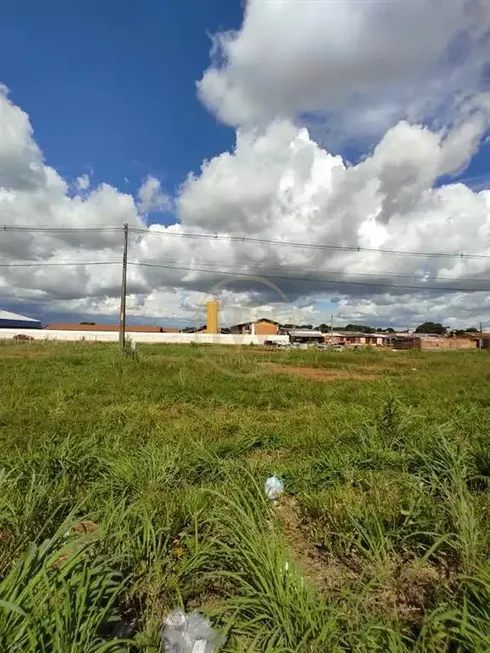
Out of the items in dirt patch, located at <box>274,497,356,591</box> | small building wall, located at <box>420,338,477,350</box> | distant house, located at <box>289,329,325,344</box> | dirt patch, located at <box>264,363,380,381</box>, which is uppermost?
distant house, located at <box>289,329,325,344</box>

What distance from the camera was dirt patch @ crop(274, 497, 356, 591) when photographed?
217 cm

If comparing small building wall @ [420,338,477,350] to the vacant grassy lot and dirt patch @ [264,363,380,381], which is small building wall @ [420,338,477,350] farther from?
the vacant grassy lot

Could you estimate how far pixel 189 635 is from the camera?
166cm

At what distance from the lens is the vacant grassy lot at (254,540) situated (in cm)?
157

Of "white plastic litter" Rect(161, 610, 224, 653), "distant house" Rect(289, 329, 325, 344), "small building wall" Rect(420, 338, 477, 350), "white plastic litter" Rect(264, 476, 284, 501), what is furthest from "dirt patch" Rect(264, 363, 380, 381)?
"small building wall" Rect(420, 338, 477, 350)

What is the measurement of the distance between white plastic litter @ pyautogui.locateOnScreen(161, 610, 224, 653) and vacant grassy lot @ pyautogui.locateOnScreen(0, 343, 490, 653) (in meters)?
0.04

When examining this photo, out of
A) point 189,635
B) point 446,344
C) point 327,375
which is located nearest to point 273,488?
point 189,635

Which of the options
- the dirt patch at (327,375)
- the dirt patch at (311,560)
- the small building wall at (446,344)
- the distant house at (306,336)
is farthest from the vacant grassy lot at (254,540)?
the small building wall at (446,344)

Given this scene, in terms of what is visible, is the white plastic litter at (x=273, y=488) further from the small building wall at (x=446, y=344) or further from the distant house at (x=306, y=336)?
the small building wall at (x=446, y=344)

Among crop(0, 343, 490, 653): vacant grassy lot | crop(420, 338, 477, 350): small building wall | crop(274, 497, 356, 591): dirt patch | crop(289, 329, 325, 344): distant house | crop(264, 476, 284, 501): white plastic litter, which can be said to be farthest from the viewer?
crop(289, 329, 325, 344): distant house

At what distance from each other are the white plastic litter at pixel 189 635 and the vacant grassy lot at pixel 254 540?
0.04 metres

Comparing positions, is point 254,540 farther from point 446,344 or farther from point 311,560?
point 446,344

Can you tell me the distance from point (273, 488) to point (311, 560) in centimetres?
89

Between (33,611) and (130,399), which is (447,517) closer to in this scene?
(33,611)
